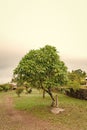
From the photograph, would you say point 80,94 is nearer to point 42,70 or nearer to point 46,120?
point 42,70

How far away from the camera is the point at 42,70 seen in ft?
91.2

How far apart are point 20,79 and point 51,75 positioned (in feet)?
12.1

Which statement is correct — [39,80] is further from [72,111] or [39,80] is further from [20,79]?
[72,111]

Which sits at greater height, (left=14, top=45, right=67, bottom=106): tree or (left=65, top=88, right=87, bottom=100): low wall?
(left=14, top=45, right=67, bottom=106): tree

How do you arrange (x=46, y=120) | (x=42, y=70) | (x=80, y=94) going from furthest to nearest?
(x=80, y=94)
(x=42, y=70)
(x=46, y=120)

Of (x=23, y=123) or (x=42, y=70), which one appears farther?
(x=42, y=70)

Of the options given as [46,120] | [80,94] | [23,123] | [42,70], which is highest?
[42,70]

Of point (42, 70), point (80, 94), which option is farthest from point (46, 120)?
point (80, 94)

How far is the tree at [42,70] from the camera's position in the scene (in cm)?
2795

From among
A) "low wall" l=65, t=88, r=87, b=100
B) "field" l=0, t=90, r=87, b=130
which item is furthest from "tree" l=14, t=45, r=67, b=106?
"low wall" l=65, t=88, r=87, b=100

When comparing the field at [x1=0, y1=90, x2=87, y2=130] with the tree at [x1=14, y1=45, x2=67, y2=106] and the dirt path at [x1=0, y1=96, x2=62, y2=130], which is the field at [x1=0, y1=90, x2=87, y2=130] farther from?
the tree at [x1=14, y1=45, x2=67, y2=106]

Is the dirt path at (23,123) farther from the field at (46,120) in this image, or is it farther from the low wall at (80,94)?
the low wall at (80,94)

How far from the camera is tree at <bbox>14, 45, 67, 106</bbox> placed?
91.7 ft

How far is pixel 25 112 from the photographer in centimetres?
2802
